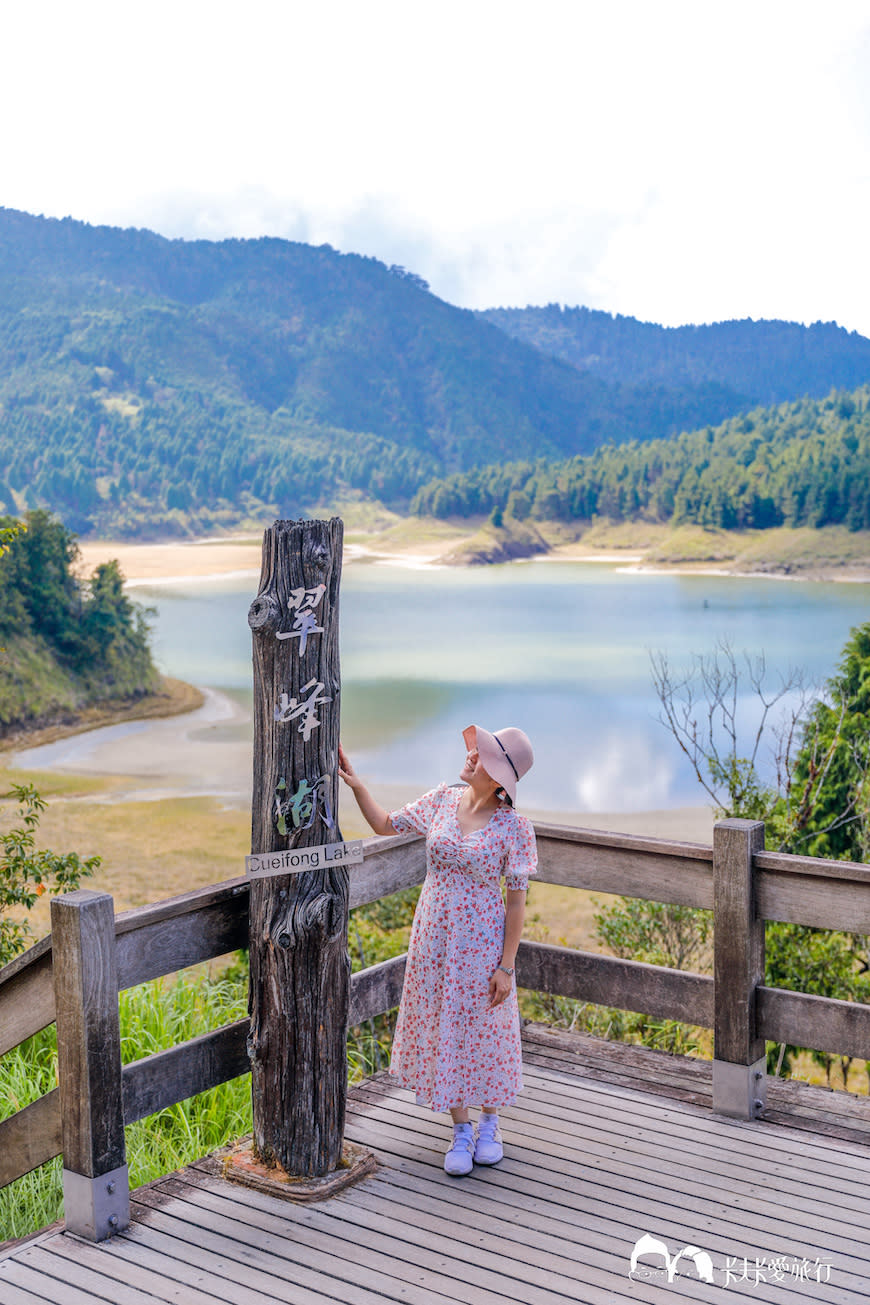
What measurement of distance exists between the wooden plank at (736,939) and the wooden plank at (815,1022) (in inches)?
2.0

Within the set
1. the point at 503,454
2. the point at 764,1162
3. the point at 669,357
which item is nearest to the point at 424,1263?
the point at 764,1162

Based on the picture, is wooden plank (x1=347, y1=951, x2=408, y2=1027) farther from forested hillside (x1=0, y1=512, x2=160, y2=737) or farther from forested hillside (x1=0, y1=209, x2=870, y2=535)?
forested hillside (x1=0, y1=209, x2=870, y2=535)

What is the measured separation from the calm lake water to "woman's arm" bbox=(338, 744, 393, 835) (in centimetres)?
4476

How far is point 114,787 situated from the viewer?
149 feet

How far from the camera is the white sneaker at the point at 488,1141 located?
11.8 ft

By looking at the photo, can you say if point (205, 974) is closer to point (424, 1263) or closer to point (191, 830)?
point (424, 1263)

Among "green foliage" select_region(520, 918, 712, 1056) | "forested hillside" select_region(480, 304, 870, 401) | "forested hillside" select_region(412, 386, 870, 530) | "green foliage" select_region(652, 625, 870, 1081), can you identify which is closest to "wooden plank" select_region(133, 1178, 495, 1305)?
"green foliage" select_region(652, 625, 870, 1081)

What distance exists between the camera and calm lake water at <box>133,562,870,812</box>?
190ft

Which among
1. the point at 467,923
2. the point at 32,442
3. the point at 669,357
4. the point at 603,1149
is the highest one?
the point at 669,357

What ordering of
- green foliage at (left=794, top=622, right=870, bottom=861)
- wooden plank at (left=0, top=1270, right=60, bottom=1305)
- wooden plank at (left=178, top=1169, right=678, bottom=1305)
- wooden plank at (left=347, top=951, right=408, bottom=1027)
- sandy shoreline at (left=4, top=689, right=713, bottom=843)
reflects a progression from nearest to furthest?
1. wooden plank at (left=0, top=1270, right=60, bottom=1305)
2. wooden plank at (left=178, top=1169, right=678, bottom=1305)
3. wooden plank at (left=347, top=951, right=408, bottom=1027)
4. green foliage at (left=794, top=622, right=870, bottom=861)
5. sandy shoreline at (left=4, top=689, right=713, bottom=843)

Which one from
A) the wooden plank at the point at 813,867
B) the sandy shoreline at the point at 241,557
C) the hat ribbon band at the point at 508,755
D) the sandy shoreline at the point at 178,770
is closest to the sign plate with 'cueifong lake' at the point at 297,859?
the hat ribbon band at the point at 508,755

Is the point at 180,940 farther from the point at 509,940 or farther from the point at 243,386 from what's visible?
the point at 243,386

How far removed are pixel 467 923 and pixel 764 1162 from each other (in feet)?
3.72

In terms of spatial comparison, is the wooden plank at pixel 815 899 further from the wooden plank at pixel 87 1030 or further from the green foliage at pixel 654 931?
the green foliage at pixel 654 931
